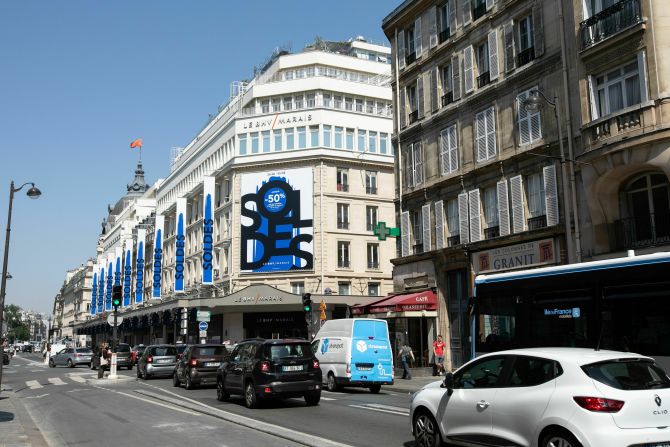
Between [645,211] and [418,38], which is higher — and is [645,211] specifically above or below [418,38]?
below

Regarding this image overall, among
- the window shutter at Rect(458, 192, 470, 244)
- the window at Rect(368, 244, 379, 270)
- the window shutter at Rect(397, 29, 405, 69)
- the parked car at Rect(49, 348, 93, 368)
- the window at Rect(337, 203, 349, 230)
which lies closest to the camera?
the window shutter at Rect(458, 192, 470, 244)

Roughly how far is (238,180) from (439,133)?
2823cm

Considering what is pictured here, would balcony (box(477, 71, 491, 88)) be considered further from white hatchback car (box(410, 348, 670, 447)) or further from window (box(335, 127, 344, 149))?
window (box(335, 127, 344, 149))

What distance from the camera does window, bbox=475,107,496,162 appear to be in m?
27.1

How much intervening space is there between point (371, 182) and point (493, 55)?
28.6 metres

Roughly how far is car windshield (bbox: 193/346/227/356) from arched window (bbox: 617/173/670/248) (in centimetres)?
1392

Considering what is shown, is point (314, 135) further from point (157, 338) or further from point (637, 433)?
point (637, 433)

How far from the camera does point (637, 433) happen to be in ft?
22.1

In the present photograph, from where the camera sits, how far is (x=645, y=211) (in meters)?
20.3

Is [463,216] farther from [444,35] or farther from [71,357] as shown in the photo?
[71,357]

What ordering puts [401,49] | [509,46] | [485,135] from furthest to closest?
[401,49], [485,135], [509,46]

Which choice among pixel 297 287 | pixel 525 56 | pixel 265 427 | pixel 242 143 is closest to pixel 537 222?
pixel 525 56

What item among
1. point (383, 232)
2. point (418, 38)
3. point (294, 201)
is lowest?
point (383, 232)

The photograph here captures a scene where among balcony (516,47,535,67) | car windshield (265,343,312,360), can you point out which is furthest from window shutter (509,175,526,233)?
car windshield (265,343,312,360)
